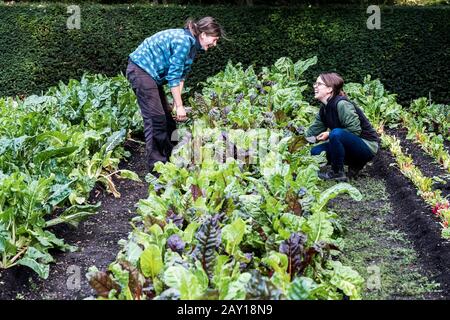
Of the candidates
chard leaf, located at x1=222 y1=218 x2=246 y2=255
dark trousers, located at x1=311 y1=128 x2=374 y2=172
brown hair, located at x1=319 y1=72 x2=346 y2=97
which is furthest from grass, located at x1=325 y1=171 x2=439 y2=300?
brown hair, located at x1=319 y1=72 x2=346 y2=97

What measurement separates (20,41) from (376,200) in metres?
7.87

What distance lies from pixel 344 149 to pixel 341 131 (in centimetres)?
18

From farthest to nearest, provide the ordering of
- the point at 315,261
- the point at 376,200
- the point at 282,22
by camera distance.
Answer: the point at 282,22
the point at 376,200
the point at 315,261

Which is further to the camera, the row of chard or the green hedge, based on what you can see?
the green hedge

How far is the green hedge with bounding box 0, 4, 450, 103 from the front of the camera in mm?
11328

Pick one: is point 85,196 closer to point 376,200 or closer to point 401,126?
point 376,200

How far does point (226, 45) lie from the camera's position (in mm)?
11703

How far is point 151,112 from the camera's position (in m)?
6.57

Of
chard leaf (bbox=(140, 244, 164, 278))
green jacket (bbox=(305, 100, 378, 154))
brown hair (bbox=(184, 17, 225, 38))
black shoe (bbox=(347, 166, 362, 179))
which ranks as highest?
brown hair (bbox=(184, 17, 225, 38))

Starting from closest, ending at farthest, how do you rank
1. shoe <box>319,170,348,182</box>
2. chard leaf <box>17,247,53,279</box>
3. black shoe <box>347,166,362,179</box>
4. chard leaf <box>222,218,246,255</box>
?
chard leaf <box>222,218,246,255</box> → chard leaf <box>17,247,53,279</box> → shoe <box>319,170,348,182</box> → black shoe <box>347,166,362,179</box>

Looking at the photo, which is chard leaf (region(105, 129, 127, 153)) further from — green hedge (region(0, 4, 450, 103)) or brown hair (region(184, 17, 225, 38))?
green hedge (region(0, 4, 450, 103))

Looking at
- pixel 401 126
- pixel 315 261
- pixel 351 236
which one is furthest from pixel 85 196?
pixel 401 126

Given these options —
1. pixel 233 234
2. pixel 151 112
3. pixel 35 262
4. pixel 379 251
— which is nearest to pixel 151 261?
pixel 233 234

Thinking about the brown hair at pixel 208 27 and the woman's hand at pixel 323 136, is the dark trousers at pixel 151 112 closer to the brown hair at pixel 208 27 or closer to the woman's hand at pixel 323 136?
the brown hair at pixel 208 27
